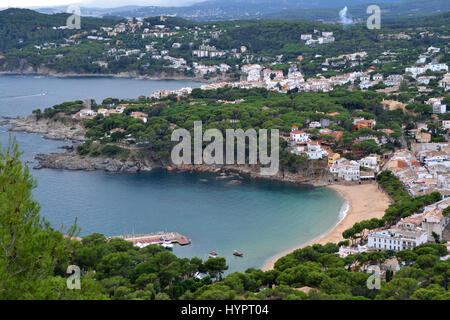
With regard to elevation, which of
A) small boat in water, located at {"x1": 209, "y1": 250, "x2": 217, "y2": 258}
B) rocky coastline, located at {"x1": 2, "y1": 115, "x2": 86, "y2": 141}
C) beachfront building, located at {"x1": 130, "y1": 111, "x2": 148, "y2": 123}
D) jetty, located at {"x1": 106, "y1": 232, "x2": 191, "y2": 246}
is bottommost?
small boat in water, located at {"x1": 209, "y1": 250, "x2": 217, "y2": 258}

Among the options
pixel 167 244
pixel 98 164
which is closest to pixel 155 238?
pixel 167 244

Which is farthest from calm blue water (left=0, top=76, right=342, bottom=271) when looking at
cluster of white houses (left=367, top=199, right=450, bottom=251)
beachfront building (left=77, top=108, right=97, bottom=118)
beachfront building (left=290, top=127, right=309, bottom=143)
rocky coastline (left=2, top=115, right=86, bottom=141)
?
beachfront building (left=77, top=108, right=97, bottom=118)

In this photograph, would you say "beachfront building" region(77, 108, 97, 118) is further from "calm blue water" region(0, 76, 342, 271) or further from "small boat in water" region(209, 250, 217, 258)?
"small boat in water" region(209, 250, 217, 258)

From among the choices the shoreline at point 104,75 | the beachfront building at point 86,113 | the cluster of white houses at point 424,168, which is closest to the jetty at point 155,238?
the cluster of white houses at point 424,168

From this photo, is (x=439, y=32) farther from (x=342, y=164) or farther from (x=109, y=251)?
(x=109, y=251)

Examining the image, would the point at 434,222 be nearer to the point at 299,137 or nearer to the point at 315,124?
the point at 299,137

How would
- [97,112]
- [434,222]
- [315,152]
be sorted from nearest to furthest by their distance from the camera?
[434,222] < [315,152] < [97,112]
